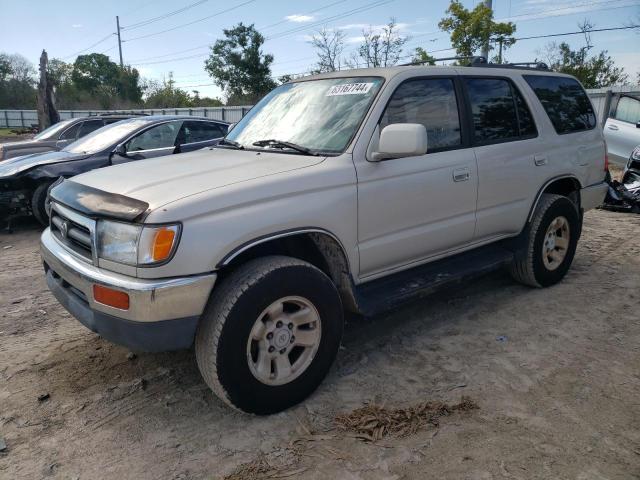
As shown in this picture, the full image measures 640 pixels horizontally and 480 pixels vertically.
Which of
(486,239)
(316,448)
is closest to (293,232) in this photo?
(316,448)

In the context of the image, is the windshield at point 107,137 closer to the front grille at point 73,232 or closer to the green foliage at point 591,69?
the front grille at point 73,232

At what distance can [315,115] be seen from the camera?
343 cm

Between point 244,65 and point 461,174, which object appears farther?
point 244,65

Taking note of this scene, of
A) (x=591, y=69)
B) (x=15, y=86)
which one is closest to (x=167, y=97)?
(x=15, y=86)

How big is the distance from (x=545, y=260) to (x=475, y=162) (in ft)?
4.93

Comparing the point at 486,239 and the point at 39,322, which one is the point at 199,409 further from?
the point at 486,239

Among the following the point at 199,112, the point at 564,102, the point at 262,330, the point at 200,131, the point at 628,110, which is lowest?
the point at 262,330

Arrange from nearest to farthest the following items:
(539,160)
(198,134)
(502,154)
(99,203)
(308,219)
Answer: (99,203) → (308,219) → (502,154) → (539,160) → (198,134)

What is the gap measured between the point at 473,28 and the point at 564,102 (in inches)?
1016

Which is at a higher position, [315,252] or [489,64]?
[489,64]

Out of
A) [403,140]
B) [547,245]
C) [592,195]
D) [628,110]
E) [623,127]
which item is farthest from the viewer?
[628,110]

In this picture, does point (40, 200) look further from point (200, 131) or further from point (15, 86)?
point (15, 86)

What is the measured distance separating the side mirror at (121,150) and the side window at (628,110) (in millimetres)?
8926

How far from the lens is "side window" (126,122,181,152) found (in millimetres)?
7336
